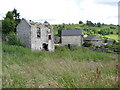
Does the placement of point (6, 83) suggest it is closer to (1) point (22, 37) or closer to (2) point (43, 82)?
(2) point (43, 82)

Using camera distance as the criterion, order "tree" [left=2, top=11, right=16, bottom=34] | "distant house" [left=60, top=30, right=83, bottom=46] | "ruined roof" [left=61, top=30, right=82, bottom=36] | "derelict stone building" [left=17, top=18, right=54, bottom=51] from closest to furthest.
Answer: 1. "derelict stone building" [left=17, top=18, right=54, bottom=51]
2. "tree" [left=2, top=11, right=16, bottom=34]
3. "distant house" [left=60, top=30, right=83, bottom=46]
4. "ruined roof" [left=61, top=30, right=82, bottom=36]

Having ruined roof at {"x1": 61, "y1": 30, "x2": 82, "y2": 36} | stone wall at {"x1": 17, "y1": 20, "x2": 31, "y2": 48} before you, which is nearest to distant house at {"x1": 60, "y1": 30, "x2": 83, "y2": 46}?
ruined roof at {"x1": 61, "y1": 30, "x2": 82, "y2": 36}

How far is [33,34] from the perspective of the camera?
20891 mm

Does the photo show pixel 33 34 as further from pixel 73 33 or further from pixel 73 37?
pixel 73 33

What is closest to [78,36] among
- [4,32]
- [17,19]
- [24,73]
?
[17,19]

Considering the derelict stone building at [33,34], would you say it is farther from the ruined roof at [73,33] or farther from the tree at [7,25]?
the ruined roof at [73,33]

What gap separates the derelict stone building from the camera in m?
20.6

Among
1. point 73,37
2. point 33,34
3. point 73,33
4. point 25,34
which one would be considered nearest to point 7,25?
point 25,34

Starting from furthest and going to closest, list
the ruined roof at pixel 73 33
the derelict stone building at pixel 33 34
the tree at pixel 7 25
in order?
the ruined roof at pixel 73 33 < the tree at pixel 7 25 < the derelict stone building at pixel 33 34

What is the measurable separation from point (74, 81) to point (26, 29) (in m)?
19.4

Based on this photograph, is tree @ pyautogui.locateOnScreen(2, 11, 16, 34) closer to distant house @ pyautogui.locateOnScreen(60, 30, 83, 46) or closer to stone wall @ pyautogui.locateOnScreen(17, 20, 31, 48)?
stone wall @ pyautogui.locateOnScreen(17, 20, 31, 48)

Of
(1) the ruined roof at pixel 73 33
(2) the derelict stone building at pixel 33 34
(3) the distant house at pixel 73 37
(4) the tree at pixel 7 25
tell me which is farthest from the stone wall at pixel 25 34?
(1) the ruined roof at pixel 73 33

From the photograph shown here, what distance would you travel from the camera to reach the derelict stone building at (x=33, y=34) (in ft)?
67.7

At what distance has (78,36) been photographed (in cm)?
5309
